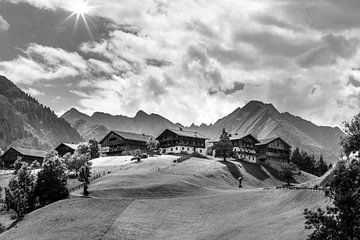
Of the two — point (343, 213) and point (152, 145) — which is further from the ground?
point (152, 145)

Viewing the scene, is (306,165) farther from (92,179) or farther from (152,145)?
(92,179)

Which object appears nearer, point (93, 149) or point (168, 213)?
point (168, 213)

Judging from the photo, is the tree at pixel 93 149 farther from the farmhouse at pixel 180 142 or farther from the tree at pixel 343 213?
the tree at pixel 343 213

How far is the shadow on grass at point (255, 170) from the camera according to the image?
145 metres

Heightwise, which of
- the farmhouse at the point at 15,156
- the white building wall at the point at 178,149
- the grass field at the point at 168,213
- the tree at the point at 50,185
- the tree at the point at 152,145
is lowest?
the grass field at the point at 168,213

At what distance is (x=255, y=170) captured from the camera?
151250 millimetres

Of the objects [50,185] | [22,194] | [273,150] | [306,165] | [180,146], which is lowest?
[22,194]

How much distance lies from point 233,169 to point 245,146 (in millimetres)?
43440

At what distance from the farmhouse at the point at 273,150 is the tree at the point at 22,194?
107 metres

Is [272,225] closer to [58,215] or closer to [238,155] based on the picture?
[58,215]

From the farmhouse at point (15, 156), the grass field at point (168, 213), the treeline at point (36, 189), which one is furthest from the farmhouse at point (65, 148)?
the treeline at point (36, 189)

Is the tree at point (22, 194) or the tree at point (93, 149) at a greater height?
the tree at point (93, 149)

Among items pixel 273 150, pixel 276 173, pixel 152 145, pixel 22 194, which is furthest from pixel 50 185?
pixel 273 150

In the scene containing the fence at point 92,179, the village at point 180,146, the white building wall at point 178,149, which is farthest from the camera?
the village at point 180,146
